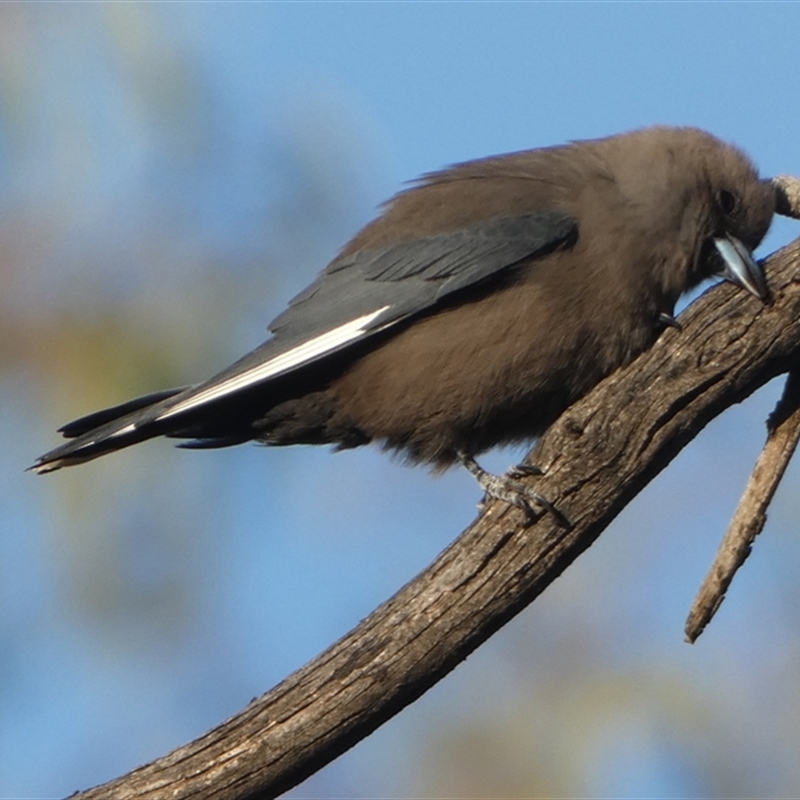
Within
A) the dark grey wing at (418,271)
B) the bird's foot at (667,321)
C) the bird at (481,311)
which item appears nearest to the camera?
the bird's foot at (667,321)

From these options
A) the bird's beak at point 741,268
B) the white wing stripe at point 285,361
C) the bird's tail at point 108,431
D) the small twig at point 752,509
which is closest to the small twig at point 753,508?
the small twig at point 752,509

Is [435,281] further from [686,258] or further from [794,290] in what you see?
[794,290]

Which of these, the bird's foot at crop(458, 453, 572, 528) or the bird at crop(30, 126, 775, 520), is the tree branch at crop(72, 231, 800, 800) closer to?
the bird's foot at crop(458, 453, 572, 528)

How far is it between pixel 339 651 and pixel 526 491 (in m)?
0.70

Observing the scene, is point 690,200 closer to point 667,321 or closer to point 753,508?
point 667,321

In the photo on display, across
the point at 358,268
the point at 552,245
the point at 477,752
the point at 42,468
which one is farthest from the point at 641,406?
the point at 477,752

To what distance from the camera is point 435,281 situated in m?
5.37

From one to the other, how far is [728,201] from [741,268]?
28.4 inches

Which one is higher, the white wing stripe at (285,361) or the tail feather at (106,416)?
the tail feather at (106,416)

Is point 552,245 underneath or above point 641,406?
above

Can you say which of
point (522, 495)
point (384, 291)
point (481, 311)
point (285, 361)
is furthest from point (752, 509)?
point (285, 361)

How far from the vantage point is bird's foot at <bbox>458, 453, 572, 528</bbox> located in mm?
4555

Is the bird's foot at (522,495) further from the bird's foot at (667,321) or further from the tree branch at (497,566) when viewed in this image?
the bird's foot at (667,321)

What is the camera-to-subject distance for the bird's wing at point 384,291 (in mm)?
5266
